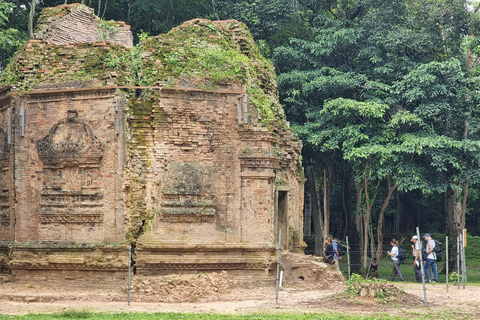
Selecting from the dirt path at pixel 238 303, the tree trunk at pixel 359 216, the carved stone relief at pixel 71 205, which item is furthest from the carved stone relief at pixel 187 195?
the tree trunk at pixel 359 216

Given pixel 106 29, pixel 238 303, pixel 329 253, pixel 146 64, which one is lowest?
pixel 238 303

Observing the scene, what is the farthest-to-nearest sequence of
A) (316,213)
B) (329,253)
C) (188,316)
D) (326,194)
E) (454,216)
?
(316,213) → (326,194) → (454,216) → (329,253) → (188,316)

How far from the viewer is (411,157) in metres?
22.7

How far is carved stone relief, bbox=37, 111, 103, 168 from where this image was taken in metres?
15.8

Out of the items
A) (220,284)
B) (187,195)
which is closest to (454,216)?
(187,195)

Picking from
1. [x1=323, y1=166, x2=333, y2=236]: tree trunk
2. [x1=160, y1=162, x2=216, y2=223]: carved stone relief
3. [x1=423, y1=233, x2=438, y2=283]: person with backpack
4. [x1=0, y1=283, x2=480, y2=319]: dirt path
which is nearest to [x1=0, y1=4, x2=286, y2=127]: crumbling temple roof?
[x1=160, y1=162, x2=216, y2=223]: carved stone relief

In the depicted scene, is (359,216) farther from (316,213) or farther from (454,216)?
(454,216)

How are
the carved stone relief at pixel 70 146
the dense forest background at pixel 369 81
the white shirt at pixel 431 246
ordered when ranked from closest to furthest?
the carved stone relief at pixel 70 146 → the white shirt at pixel 431 246 → the dense forest background at pixel 369 81

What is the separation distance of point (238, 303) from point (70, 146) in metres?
5.78

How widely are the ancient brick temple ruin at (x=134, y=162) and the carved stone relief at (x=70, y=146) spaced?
25 millimetres

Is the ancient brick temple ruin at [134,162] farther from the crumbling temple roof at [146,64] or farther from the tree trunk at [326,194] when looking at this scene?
the tree trunk at [326,194]

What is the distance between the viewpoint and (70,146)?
629 inches

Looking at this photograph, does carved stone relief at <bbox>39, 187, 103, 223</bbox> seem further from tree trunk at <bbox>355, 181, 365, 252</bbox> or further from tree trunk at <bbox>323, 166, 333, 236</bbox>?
tree trunk at <bbox>323, 166, 333, 236</bbox>

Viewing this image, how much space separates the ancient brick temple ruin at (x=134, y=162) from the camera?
15.7 m
